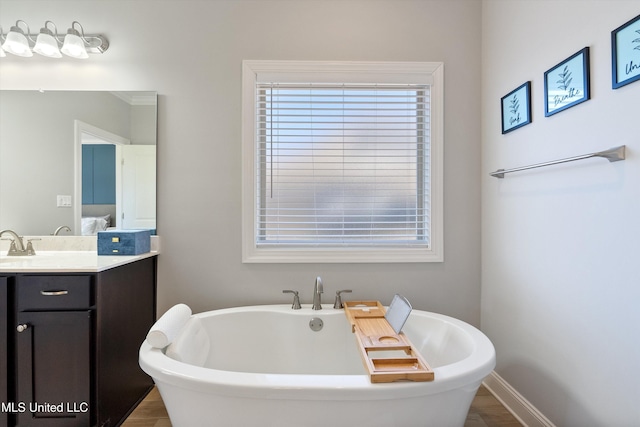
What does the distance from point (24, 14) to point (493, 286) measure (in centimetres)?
341

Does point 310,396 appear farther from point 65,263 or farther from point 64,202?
point 64,202

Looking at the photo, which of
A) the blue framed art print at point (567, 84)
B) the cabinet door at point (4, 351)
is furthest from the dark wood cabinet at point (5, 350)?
the blue framed art print at point (567, 84)

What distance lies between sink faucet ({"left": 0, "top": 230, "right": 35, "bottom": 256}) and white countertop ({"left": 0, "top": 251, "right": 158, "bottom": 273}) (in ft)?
0.14

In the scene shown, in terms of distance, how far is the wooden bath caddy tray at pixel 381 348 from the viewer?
3.71ft

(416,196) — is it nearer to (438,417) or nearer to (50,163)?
(438,417)

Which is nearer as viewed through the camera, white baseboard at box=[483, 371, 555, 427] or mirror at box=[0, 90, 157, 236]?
white baseboard at box=[483, 371, 555, 427]

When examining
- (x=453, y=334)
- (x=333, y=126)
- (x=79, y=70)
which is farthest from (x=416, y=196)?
(x=79, y=70)

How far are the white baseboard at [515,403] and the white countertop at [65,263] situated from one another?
2189 mm

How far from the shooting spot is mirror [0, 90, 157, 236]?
2033mm

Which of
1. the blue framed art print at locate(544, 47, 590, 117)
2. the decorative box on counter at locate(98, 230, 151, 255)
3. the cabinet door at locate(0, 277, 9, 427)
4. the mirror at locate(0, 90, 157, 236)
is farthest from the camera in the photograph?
the mirror at locate(0, 90, 157, 236)

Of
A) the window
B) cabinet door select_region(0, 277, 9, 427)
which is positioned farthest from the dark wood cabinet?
the window

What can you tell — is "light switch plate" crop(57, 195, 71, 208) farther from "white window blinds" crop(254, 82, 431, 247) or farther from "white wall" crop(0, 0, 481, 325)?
"white window blinds" crop(254, 82, 431, 247)

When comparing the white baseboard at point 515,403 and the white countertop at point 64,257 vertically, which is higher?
the white countertop at point 64,257

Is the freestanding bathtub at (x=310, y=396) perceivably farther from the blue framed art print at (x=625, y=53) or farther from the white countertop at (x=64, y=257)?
the blue framed art print at (x=625, y=53)
